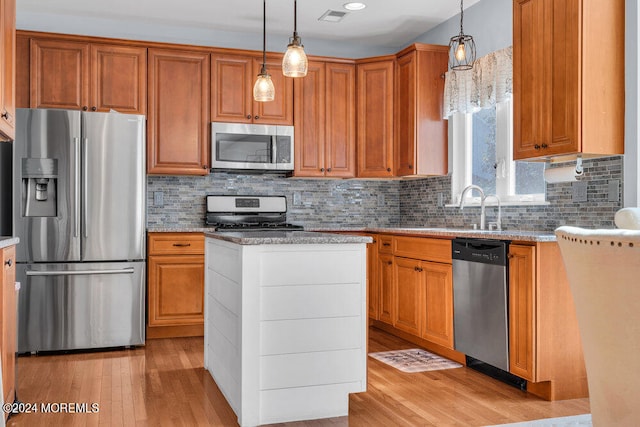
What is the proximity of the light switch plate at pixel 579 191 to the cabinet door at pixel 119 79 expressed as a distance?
3269mm

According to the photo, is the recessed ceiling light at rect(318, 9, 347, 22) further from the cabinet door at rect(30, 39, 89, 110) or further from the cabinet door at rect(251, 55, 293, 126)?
the cabinet door at rect(30, 39, 89, 110)

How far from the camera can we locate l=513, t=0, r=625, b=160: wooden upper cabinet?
3.12 meters

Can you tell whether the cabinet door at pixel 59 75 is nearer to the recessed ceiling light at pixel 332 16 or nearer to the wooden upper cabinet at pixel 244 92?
the wooden upper cabinet at pixel 244 92

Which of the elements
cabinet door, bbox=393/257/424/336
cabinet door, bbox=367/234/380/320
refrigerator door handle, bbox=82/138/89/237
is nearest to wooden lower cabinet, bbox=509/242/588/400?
cabinet door, bbox=393/257/424/336

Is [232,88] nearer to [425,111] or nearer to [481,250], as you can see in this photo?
[425,111]

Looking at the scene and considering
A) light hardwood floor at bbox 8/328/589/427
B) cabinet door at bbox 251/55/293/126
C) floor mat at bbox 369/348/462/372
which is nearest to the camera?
light hardwood floor at bbox 8/328/589/427

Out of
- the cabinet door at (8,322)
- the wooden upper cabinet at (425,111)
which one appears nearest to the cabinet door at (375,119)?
the wooden upper cabinet at (425,111)

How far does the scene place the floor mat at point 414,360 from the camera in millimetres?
3734

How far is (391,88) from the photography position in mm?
5254

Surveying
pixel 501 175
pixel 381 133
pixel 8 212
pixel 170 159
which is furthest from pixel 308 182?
pixel 8 212

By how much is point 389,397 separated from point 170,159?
278 cm

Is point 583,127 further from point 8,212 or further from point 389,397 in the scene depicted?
point 8,212

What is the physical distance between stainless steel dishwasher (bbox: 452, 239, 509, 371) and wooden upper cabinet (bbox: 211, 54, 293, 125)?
2.21m

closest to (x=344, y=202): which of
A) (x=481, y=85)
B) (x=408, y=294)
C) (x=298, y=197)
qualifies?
(x=298, y=197)
